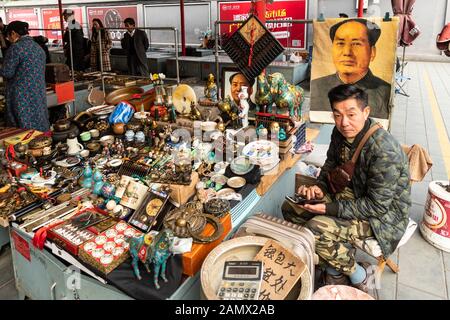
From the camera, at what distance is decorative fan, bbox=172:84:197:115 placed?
3.51 metres

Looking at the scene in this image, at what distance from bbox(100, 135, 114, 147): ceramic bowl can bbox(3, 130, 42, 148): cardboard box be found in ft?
1.95

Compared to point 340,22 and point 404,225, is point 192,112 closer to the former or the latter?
point 340,22

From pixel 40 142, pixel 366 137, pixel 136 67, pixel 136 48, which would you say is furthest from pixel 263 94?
pixel 136 67

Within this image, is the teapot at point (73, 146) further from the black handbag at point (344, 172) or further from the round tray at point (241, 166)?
the black handbag at point (344, 172)

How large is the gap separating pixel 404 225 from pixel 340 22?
1826 millimetres

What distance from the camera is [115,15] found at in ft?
43.9

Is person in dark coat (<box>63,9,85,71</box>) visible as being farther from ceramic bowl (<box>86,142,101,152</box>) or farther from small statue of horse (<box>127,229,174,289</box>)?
small statue of horse (<box>127,229,174,289</box>)

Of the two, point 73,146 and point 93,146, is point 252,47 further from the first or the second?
point 73,146

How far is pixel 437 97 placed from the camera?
28.2ft

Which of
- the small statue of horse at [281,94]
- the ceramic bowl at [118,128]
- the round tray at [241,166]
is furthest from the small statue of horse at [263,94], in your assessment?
the ceramic bowl at [118,128]

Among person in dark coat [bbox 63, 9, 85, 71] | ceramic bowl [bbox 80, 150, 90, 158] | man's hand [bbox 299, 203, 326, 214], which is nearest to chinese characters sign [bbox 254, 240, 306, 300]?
man's hand [bbox 299, 203, 326, 214]

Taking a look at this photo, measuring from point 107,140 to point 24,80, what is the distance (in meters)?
1.71

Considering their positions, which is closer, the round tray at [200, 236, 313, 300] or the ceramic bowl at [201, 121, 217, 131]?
the round tray at [200, 236, 313, 300]
